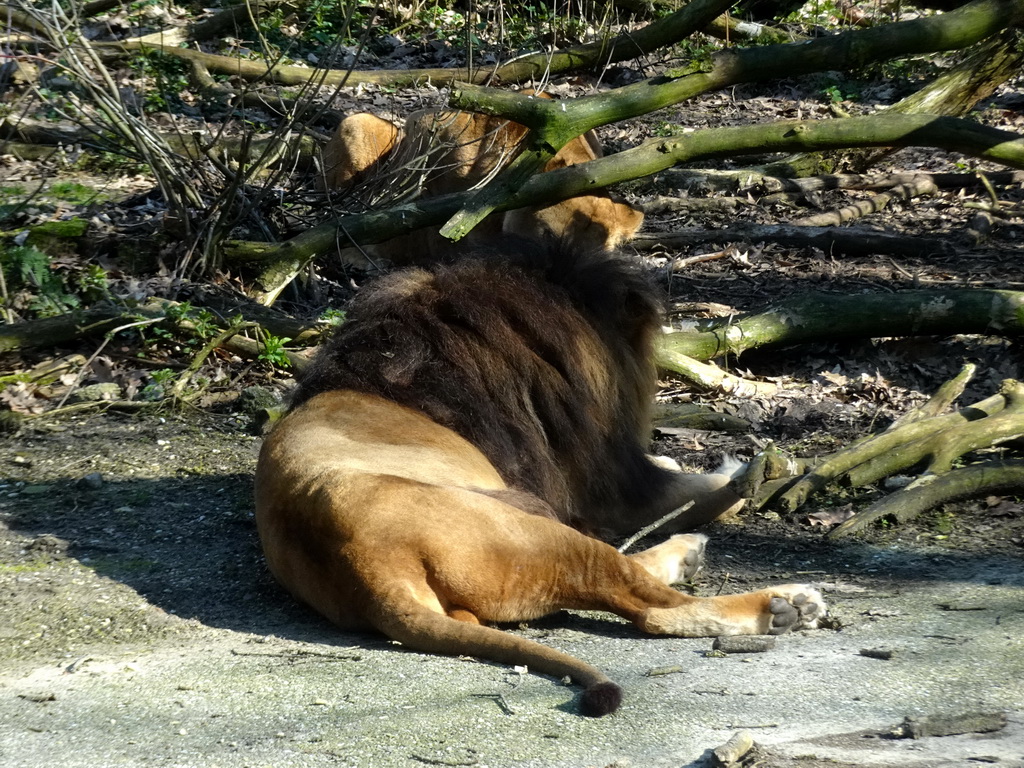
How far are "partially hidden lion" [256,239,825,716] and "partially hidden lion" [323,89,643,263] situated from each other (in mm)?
3742

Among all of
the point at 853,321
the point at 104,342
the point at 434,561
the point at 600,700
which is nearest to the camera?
the point at 600,700

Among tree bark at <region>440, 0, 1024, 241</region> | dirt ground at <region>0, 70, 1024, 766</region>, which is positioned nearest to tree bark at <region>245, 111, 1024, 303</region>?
tree bark at <region>440, 0, 1024, 241</region>

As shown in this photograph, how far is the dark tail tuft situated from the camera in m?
2.94

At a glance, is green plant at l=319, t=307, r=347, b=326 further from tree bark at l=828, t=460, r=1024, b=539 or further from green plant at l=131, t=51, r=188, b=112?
green plant at l=131, t=51, r=188, b=112

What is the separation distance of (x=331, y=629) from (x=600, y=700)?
1281mm

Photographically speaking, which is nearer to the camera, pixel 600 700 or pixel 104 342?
pixel 600 700

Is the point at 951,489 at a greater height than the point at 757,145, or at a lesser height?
lesser

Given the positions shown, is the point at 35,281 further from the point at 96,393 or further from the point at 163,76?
the point at 163,76

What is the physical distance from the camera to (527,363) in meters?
4.80

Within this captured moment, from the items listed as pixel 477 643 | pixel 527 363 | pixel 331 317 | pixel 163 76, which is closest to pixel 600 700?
pixel 477 643

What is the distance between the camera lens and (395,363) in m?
4.66

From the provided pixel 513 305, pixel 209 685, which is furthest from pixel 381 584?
pixel 513 305

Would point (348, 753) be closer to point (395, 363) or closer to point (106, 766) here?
point (106, 766)

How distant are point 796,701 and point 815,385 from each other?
422 cm
